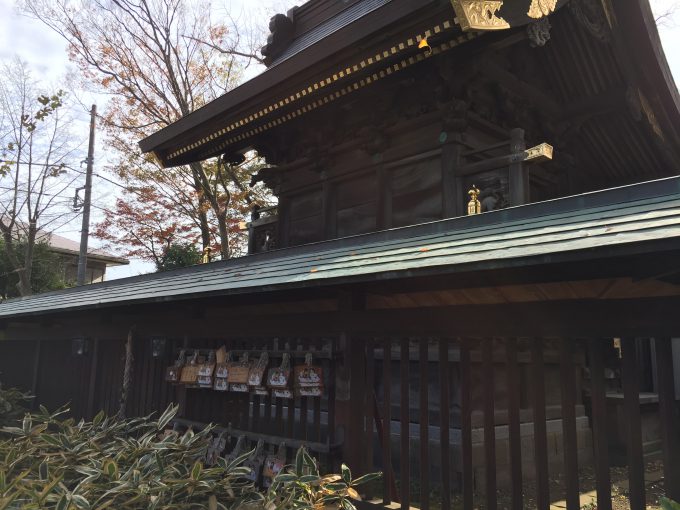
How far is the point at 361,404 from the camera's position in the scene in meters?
4.17

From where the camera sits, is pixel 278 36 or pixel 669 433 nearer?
pixel 669 433

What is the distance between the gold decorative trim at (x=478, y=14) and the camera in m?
4.28

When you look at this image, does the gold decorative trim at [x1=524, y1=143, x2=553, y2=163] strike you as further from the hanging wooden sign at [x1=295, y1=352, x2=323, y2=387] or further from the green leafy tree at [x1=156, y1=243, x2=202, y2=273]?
the green leafy tree at [x1=156, y1=243, x2=202, y2=273]

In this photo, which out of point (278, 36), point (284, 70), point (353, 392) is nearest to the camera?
point (353, 392)

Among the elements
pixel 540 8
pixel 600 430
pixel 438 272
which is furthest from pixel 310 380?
pixel 540 8

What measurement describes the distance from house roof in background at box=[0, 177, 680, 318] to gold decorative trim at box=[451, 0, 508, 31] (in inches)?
71.2

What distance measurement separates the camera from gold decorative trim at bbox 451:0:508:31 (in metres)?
4.28

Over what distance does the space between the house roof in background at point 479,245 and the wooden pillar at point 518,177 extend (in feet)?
5.23

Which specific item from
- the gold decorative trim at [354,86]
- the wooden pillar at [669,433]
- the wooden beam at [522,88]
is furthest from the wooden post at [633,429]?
the wooden beam at [522,88]

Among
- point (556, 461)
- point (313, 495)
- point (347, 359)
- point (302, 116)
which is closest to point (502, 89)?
point (302, 116)

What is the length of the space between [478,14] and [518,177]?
5.31 ft

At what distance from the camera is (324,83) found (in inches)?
233

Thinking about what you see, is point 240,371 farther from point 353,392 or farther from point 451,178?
point 451,178

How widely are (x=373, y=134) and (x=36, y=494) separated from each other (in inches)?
213
